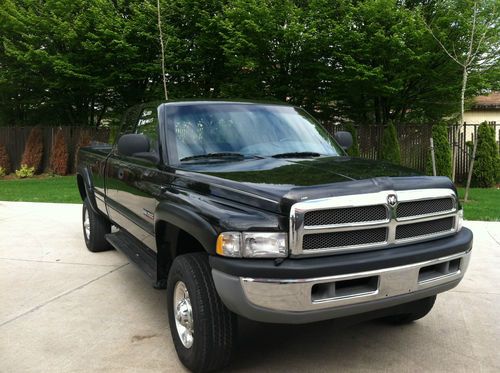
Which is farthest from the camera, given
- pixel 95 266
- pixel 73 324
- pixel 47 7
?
pixel 47 7

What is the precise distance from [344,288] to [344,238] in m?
0.28

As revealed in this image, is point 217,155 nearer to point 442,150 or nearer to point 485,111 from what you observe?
point 442,150

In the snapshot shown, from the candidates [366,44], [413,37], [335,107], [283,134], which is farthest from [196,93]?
[283,134]

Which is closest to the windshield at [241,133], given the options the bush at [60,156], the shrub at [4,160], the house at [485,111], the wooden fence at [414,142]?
the wooden fence at [414,142]

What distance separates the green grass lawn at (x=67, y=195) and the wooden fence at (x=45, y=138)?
11.1ft

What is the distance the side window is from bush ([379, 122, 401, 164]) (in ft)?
34.4

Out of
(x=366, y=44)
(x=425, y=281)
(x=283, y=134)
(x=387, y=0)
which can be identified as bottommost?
(x=425, y=281)

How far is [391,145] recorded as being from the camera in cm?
1400

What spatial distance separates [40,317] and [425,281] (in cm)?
318

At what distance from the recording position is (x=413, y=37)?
13695mm

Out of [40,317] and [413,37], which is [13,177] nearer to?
[413,37]

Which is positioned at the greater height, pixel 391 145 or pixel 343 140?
pixel 343 140

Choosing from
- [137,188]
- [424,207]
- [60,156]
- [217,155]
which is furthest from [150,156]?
[60,156]

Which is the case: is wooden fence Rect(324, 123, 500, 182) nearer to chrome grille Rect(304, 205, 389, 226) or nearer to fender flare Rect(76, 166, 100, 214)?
fender flare Rect(76, 166, 100, 214)
